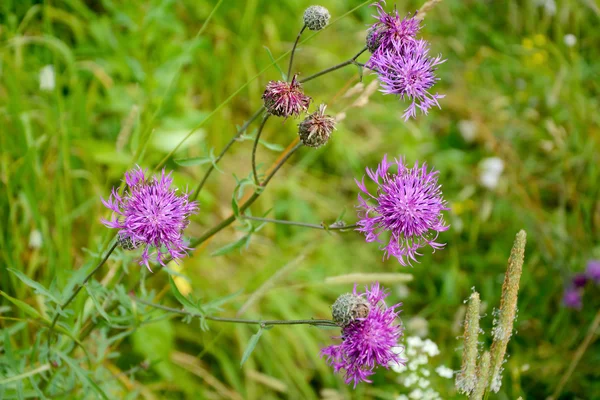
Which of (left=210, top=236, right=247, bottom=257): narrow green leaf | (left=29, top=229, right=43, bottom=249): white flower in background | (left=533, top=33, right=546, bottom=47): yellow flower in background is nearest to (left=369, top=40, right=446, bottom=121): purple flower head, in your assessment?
(left=210, top=236, right=247, bottom=257): narrow green leaf

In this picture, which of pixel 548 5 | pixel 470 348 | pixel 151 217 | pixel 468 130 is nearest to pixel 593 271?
pixel 468 130

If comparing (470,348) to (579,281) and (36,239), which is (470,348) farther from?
(579,281)

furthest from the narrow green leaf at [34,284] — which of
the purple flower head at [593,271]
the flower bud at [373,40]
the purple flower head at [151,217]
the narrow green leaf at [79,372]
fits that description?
the purple flower head at [593,271]

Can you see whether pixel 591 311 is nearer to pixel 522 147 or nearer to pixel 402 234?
pixel 522 147

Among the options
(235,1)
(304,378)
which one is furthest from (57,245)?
(235,1)

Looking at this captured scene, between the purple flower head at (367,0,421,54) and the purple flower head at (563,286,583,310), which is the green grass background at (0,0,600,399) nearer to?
the purple flower head at (563,286,583,310)

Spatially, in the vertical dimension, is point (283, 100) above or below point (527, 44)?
below
